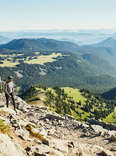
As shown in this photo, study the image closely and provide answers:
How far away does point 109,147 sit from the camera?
96.4 feet

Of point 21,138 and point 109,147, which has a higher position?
point 21,138

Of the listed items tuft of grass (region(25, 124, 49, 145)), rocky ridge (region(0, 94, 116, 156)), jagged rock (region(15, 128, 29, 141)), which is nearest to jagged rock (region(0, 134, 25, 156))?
rocky ridge (region(0, 94, 116, 156))

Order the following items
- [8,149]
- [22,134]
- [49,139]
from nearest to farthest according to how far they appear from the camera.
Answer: [8,149]
[22,134]
[49,139]

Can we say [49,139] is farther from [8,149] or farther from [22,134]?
[8,149]

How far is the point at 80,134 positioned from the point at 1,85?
18880 mm

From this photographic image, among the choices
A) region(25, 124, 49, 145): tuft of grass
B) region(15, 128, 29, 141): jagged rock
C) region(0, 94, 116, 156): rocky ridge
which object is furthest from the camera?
region(25, 124, 49, 145): tuft of grass

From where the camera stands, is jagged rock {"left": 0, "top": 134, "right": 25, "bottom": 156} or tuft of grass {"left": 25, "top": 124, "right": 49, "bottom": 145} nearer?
jagged rock {"left": 0, "top": 134, "right": 25, "bottom": 156}

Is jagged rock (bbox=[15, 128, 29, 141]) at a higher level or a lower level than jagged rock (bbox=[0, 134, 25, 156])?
lower

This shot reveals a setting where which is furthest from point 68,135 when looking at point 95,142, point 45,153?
point 45,153

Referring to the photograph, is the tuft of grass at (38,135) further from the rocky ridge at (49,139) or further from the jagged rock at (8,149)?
the jagged rock at (8,149)

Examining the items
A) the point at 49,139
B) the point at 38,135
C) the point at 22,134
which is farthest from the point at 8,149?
the point at 49,139

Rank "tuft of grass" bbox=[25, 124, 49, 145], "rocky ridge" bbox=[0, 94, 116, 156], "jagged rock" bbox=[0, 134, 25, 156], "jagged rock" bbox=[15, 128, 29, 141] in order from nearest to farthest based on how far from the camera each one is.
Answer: "jagged rock" bbox=[0, 134, 25, 156] → "rocky ridge" bbox=[0, 94, 116, 156] → "jagged rock" bbox=[15, 128, 29, 141] → "tuft of grass" bbox=[25, 124, 49, 145]

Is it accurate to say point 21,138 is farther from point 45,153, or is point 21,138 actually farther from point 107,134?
point 107,134

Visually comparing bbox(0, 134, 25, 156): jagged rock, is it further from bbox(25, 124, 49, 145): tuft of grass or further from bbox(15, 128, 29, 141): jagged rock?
bbox(25, 124, 49, 145): tuft of grass
